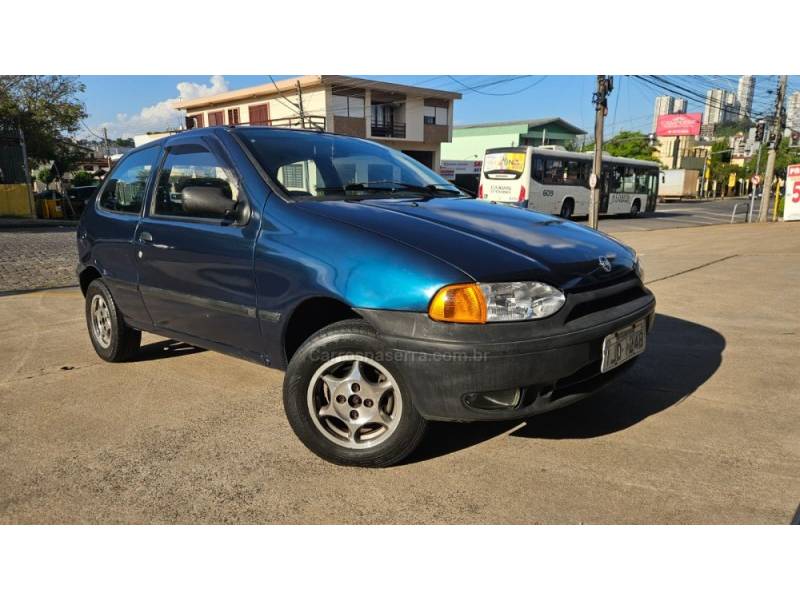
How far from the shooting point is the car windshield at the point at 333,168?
3070 mm

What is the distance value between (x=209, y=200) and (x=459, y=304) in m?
1.51

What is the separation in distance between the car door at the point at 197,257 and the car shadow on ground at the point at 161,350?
2.93 feet

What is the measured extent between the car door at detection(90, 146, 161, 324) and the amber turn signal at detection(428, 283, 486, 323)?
7.73 feet

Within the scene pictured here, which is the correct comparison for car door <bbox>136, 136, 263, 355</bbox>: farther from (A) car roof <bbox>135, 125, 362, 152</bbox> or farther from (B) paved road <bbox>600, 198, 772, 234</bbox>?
(B) paved road <bbox>600, 198, 772, 234</bbox>

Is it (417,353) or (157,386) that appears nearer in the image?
(417,353)

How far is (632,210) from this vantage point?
30.0 m

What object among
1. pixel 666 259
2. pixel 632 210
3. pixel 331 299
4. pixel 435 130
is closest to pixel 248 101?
pixel 435 130

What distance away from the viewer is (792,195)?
23594mm

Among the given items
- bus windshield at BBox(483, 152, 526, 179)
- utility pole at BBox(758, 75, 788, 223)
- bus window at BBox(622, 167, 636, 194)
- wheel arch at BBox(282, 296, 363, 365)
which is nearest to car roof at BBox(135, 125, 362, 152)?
wheel arch at BBox(282, 296, 363, 365)

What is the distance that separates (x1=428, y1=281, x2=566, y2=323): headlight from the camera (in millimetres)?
2275

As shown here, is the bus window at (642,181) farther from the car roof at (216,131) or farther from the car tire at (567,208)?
the car roof at (216,131)
